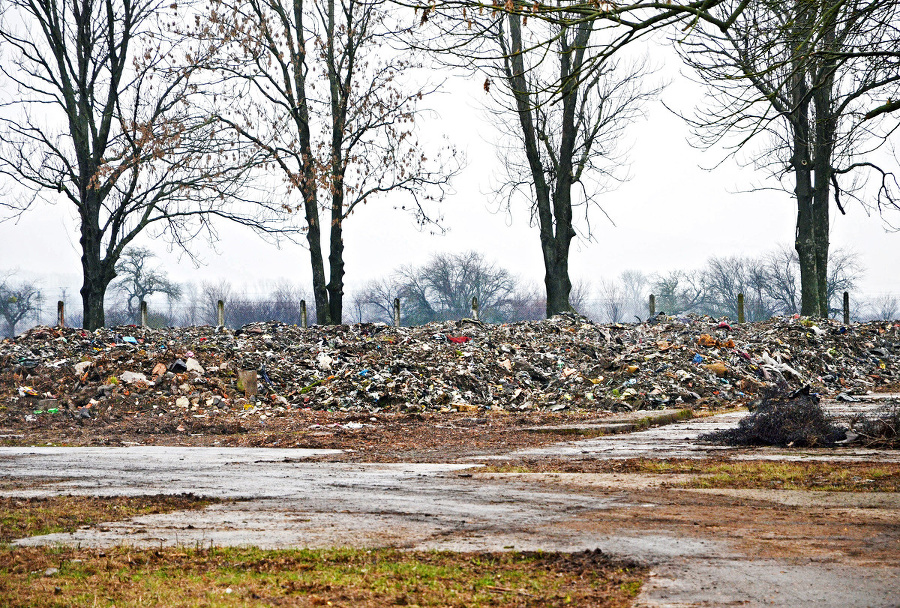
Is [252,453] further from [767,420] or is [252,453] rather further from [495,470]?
[767,420]

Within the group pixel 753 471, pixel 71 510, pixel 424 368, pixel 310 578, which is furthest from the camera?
pixel 424 368

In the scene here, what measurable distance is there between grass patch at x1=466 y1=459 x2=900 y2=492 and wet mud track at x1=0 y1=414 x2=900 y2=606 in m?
0.33

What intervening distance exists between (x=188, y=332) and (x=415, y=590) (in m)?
19.1

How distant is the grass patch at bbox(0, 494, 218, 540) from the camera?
14.3 ft

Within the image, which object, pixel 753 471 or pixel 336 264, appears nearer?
pixel 753 471

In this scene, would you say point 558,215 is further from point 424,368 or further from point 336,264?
point 424,368

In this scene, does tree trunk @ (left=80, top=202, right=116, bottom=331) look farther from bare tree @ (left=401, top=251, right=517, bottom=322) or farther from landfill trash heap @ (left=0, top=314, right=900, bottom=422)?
bare tree @ (left=401, top=251, right=517, bottom=322)

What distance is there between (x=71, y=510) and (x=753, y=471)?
4.84 m

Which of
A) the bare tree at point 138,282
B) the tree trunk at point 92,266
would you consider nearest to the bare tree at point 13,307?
the bare tree at point 138,282

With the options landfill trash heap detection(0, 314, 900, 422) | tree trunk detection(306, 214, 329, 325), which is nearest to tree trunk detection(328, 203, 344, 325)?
tree trunk detection(306, 214, 329, 325)

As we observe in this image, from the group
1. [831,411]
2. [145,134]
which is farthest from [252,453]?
[145,134]

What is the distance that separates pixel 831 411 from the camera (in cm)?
1240

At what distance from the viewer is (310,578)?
3154 mm

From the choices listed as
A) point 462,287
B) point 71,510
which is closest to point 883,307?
point 462,287
